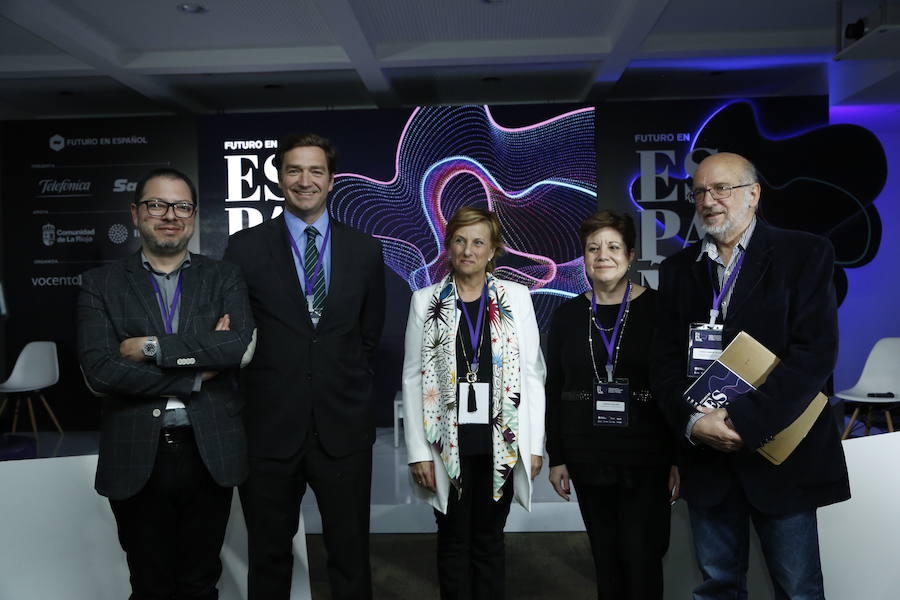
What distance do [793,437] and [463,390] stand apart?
0.98 meters

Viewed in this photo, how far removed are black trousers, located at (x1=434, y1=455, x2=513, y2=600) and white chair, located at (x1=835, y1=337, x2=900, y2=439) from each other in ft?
14.1

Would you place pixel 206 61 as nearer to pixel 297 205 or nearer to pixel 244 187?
pixel 244 187

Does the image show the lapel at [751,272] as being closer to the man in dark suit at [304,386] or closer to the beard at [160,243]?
the man in dark suit at [304,386]

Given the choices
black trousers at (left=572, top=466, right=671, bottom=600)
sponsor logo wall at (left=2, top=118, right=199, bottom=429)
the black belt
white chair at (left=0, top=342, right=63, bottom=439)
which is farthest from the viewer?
sponsor logo wall at (left=2, top=118, right=199, bottom=429)

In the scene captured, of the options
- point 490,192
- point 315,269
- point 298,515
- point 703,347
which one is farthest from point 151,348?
point 490,192

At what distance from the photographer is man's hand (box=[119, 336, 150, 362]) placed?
202 cm

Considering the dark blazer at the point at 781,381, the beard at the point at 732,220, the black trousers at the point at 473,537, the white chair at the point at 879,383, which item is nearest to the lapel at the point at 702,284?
the dark blazer at the point at 781,381

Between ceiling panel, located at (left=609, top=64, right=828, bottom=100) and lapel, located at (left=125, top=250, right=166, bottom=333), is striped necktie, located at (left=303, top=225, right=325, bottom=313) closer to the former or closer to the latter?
lapel, located at (left=125, top=250, right=166, bottom=333)

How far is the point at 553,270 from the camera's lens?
6.60 metres

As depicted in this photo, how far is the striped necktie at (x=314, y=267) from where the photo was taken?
7.60 feet

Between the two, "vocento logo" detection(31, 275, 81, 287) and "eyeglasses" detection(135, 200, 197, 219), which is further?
→ "vocento logo" detection(31, 275, 81, 287)

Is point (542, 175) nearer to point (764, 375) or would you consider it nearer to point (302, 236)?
point (302, 236)

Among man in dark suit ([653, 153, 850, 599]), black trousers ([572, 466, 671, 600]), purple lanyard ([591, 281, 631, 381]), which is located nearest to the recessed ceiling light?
purple lanyard ([591, 281, 631, 381])

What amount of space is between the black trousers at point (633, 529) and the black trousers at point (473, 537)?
0.30m
